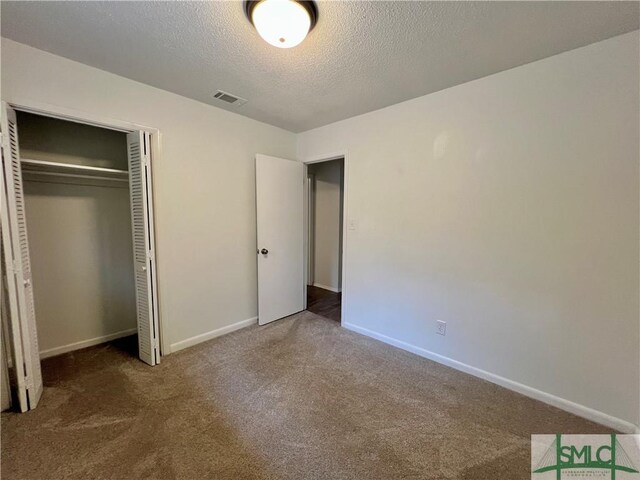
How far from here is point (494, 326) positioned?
2186mm

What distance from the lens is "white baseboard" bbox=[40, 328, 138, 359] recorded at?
2.52m

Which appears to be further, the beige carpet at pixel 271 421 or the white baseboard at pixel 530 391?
the white baseboard at pixel 530 391

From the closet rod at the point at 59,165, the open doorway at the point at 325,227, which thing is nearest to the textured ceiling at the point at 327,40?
the closet rod at the point at 59,165

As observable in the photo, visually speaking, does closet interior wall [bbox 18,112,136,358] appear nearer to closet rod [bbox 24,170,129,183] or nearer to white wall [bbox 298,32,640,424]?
closet rod [bbox 24,170,129,183]

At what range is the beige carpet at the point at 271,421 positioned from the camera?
4.76ft

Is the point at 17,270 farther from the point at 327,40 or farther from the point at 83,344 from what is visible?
the point at 327,40

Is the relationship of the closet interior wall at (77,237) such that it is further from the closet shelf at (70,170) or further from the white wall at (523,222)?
the white wall at (523,222)

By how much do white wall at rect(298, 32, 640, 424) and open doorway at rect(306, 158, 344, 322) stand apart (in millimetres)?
1948

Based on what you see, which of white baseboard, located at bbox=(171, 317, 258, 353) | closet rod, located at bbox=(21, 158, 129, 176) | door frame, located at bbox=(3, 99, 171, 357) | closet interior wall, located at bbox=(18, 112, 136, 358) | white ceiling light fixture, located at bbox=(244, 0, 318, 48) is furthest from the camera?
white baseboard, located at bbox=(171, 317, 258, 353)

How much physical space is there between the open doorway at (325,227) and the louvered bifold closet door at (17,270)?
329cm

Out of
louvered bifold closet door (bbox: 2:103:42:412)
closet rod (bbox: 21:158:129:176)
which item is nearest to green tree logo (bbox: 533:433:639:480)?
louvered bifold closet door (bbox: 2:103:42:412)

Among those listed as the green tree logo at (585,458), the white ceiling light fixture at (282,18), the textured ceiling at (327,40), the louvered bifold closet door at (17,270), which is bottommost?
the green tree logo at (585,458)

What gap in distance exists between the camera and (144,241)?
2307 millimetres

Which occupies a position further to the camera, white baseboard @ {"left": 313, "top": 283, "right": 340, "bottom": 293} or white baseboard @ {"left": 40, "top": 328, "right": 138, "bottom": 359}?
white baseboard @ {"left": 313, "top": 283, "right": 340, "bottom": 293}
